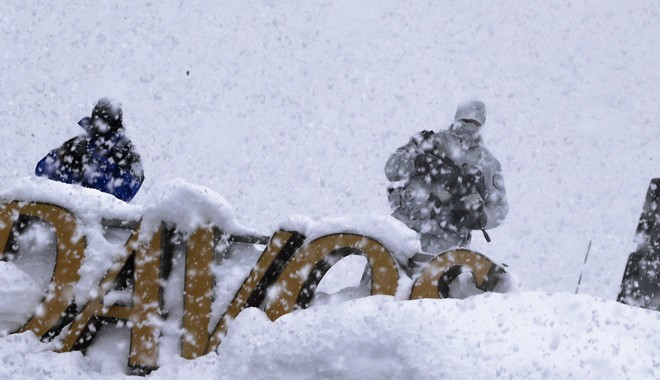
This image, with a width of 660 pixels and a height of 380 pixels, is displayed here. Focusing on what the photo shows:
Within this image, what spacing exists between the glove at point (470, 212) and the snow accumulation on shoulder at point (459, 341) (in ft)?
7.71

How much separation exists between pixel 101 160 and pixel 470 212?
8.02 feet

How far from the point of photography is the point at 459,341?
5.79ft

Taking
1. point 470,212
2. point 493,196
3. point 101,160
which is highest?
point 493,196

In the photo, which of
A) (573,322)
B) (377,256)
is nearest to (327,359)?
(573,322)

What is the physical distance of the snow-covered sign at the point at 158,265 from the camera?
4.19 m

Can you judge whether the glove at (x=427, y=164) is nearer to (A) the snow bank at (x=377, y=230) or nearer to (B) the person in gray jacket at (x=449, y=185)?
(B) the person in gray jacket at (x=449, y=185)

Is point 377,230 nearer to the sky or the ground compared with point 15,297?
nearer to the sky

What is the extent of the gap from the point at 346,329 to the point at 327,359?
0.09 metres

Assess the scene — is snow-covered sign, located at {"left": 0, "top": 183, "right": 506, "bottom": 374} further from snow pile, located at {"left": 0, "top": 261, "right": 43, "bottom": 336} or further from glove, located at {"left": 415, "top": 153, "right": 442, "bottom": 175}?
glove, located at {"left": 415, "top": 153, "right": 442, "bottom": 175}

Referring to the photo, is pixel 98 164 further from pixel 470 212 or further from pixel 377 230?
pixel 470 212

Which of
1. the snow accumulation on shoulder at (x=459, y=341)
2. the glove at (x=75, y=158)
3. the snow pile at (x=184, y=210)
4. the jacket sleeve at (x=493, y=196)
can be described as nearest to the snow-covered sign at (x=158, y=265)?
the snow pile at (x=184, y=210)

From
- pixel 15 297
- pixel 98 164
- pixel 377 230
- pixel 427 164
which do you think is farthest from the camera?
pixel 98 164

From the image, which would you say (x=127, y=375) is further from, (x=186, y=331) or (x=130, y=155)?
(x=130, y=155)

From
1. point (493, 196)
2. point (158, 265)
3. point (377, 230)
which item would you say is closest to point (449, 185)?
point (493, 196)
